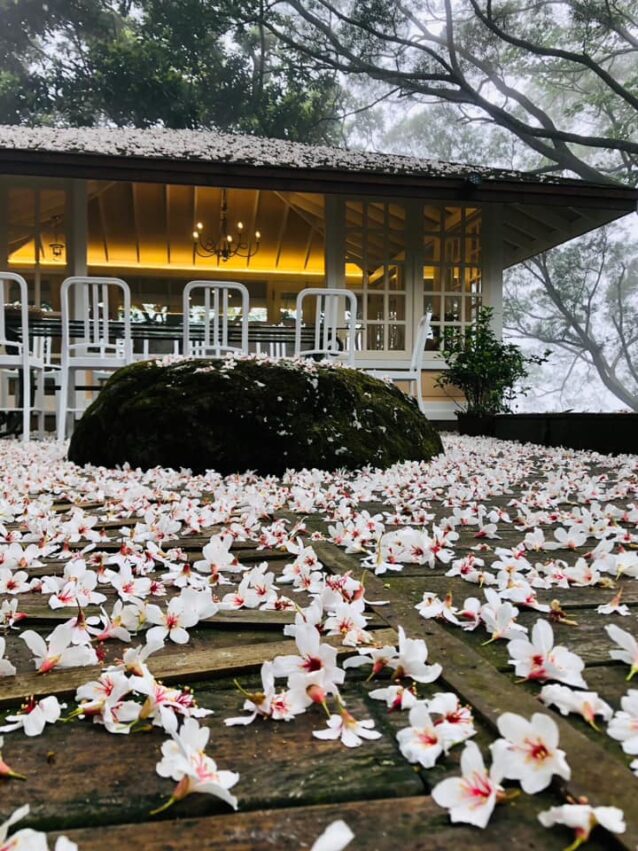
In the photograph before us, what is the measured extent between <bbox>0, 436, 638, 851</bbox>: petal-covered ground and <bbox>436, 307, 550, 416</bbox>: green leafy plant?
5.52 m

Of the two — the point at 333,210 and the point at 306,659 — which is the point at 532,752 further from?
the point at 333,210

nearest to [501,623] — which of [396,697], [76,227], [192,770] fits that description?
[396,697]

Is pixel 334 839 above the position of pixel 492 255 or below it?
below

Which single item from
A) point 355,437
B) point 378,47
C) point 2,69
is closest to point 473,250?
point 355,437

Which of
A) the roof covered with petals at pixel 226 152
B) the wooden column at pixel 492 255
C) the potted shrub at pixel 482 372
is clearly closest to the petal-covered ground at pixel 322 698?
the potted shrub at pixel 482 372

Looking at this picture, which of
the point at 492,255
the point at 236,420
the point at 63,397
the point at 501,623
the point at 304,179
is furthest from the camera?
the point at 492,255

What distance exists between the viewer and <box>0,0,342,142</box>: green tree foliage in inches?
623

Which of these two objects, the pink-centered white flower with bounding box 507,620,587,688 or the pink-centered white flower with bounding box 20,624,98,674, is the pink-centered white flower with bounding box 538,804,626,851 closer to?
the pink-centered white flower with bounding box 507,620,587,688

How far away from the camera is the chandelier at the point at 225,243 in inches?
410

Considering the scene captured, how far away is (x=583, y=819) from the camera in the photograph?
1.62 feet

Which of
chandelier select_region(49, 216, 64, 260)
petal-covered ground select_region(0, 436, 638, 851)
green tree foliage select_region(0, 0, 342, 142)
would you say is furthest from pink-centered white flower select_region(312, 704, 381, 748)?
green tree foliage select_region(0, 0, 342, 142)

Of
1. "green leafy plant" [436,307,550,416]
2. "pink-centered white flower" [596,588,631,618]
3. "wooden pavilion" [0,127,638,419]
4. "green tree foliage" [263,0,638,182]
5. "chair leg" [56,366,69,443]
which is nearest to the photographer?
"pink-centered white flower" [596,588,631,618]

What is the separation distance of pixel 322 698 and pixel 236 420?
2550mm

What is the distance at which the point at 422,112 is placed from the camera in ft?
68.0
